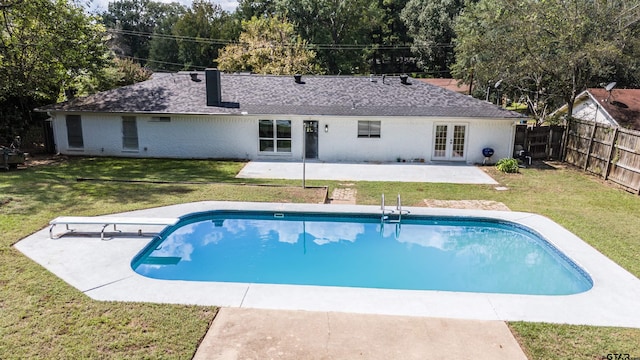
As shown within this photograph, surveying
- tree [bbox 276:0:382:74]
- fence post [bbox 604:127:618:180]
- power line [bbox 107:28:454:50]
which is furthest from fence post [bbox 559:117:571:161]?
tree [bbox 276:0:382:74]

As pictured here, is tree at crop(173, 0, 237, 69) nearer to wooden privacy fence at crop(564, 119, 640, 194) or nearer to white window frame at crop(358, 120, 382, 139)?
white window frame at crop(358, 120, 382, 139)

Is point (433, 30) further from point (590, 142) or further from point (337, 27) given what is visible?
point (590, 142)

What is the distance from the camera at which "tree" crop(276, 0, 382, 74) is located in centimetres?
4209

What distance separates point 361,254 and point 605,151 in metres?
12.2

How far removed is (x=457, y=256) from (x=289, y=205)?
4.90 meters

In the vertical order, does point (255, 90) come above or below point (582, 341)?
above

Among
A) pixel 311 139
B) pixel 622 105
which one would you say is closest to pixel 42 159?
pixel 311 139

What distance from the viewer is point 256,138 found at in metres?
19.8

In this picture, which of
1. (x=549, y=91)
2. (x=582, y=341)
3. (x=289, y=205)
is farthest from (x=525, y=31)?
(x=582, y=341)

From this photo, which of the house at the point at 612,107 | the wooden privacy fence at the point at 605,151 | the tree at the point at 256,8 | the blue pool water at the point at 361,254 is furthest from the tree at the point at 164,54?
the blue pool water at the point at 361,254

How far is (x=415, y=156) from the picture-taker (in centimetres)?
1964

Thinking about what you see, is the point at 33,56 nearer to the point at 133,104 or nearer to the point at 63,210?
the point at 133,104

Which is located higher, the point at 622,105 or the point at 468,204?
the point at 622,105

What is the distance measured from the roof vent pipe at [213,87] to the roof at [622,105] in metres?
18.1
